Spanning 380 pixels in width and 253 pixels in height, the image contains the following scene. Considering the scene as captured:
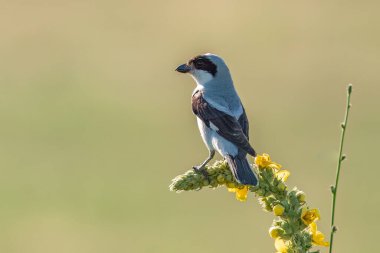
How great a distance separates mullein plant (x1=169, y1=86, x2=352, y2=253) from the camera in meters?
2.68

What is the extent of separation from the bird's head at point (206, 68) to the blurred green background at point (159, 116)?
5654 millimetres

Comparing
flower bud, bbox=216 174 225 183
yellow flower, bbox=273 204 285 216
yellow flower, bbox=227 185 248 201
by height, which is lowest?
yellow flower, bbox=273 204 285 216

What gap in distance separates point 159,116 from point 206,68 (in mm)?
12727

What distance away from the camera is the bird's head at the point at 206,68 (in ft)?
17.0

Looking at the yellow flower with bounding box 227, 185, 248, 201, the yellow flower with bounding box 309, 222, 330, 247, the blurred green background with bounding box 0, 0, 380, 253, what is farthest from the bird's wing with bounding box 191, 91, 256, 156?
the blurred green background with bounding box 0, 0, 380, 253

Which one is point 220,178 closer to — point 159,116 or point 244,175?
point 244,175

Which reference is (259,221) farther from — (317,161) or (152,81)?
(152,81)

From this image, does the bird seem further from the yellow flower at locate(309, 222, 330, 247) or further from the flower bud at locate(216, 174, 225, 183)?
the yellow flower at locate(309, 222, 330, 247)

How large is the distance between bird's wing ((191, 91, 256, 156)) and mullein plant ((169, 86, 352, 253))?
56.1 inches

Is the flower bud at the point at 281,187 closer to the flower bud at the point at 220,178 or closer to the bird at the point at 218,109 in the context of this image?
the flower bud at the point at 220,178

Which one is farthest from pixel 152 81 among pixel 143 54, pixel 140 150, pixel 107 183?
pixel 107 183

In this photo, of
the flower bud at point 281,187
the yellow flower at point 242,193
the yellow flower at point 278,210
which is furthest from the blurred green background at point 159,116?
the yellow flower at point 278,210

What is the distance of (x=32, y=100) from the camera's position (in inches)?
758

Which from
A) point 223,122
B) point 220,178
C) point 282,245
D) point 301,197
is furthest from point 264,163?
point 223,122
